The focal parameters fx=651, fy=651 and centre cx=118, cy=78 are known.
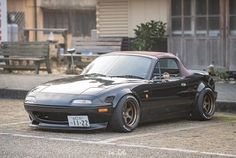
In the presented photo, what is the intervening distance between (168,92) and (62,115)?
2.20 meters

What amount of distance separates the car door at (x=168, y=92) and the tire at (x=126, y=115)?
1.09 ft

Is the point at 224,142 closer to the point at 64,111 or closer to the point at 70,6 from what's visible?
the point at 64,111

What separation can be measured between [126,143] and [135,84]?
1.75 m

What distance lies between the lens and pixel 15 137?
385 inches

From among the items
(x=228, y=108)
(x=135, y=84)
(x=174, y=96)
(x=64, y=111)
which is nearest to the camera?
(x=64, y=111)

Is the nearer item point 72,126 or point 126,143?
point 126,143

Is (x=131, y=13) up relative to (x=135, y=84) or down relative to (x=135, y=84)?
up

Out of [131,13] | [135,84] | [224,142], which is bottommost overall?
[224,142]

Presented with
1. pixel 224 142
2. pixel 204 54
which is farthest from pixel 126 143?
pixel 204 54

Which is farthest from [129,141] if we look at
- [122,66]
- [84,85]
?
[122,66]

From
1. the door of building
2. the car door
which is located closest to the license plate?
the car door

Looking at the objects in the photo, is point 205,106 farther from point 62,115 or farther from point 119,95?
point 62,115

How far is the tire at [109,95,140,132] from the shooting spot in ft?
33.5

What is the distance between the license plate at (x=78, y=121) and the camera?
10.1m
